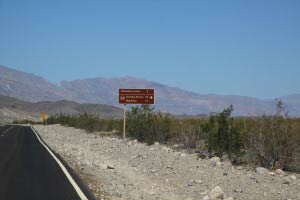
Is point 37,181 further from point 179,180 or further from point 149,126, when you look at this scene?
point 149,126

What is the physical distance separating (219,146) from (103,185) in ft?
26.4

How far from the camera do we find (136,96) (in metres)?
36.2

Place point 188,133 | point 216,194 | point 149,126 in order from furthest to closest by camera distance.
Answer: point 149,126 → point 188,133 → point 216,194

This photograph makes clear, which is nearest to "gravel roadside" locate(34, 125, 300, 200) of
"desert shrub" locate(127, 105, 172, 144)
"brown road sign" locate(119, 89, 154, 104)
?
"desert shrub" locate(127, 105, 172, 144)

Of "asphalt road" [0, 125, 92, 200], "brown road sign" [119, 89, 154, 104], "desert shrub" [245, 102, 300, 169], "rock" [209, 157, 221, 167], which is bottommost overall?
"asphalt road" [0, 125, 92, 200]

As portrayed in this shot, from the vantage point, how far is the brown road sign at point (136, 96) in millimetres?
36062

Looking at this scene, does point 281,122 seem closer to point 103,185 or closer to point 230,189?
point 230,189

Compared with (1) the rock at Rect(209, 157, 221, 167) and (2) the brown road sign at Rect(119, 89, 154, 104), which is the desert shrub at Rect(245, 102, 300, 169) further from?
(2) the brown road sign at Rect(119, 89, 154, 104)

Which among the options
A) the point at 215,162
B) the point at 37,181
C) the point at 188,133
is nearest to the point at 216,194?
the point at 37,181

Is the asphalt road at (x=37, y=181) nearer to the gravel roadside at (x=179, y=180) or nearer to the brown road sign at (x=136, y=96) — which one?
the gravel roadside at (x=179, y=180)

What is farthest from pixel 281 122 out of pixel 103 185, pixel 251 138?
pixel 103 185

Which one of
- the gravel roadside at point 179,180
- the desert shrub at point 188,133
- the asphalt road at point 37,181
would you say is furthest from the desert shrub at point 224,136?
the asphalt road at point 37,181

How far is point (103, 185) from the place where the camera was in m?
14.4

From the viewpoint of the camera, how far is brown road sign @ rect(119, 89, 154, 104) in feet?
118
